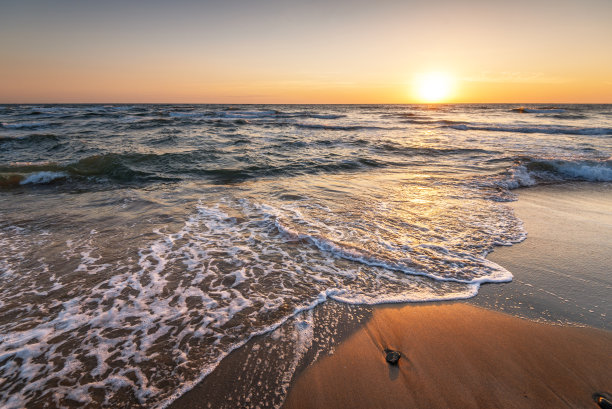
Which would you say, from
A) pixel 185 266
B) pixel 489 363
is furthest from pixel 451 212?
pixel 185 266

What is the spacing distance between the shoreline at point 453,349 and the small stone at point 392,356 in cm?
5

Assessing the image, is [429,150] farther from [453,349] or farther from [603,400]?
[603,400]

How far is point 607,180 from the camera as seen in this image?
30.1 feet

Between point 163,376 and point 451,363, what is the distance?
95.4 inches

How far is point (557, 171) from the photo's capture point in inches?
387

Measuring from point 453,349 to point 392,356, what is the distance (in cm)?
60

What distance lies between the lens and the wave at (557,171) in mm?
8952

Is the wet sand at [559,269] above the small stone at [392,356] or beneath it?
above

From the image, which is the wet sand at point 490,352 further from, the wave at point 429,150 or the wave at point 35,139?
the wave at point 35,139

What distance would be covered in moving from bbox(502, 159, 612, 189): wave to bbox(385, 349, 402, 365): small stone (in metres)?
8.12

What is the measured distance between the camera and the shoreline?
7.08 ft

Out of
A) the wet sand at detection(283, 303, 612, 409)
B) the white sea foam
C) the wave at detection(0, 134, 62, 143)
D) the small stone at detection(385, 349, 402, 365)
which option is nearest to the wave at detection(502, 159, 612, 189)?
the wet sand at detection(283, 303, 612, 409)

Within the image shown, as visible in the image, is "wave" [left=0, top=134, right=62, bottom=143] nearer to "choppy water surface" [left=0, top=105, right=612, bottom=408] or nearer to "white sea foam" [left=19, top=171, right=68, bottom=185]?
"choppy water surface" [left=0, top=105, right=612, bottom=408]

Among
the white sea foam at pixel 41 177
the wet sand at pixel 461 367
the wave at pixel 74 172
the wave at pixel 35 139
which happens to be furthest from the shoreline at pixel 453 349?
the wave at pixel 35 139
